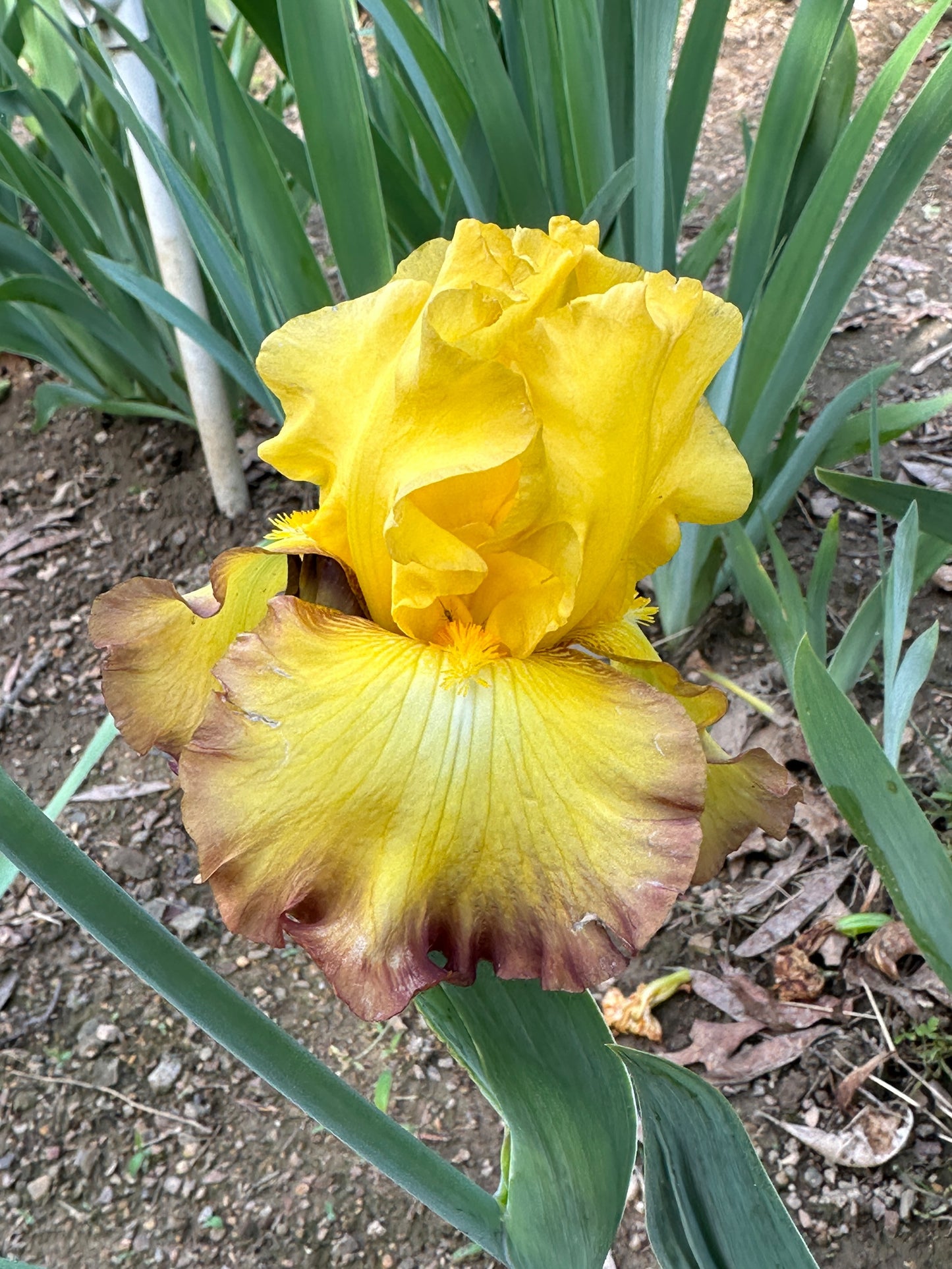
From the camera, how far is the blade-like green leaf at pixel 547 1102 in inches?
27.7

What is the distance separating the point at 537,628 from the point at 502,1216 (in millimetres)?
441

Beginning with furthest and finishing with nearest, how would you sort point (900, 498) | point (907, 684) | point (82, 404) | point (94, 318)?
1. point (82, 404)
2. point (94, 318)
3. point (900, 498)
4. point (907, 684)

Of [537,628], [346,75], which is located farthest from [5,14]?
[537,628]

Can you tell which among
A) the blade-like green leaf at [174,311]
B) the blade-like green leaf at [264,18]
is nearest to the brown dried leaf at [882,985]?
the blade-like green leaf at [174,311]

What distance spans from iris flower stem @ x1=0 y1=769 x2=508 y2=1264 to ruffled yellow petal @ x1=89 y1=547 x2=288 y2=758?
217 mm

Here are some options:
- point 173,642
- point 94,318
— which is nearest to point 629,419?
point 173,642

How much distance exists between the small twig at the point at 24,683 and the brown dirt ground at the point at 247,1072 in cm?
1

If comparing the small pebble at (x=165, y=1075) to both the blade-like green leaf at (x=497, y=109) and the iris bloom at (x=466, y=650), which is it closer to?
the iris bloom at (x=466, y=650)

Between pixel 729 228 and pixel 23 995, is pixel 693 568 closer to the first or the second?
pixel 729 228

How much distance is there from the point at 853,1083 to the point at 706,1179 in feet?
1.94

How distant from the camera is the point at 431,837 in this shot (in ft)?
1.93

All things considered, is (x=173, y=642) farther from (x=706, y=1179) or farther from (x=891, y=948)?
(x=891, y=948)

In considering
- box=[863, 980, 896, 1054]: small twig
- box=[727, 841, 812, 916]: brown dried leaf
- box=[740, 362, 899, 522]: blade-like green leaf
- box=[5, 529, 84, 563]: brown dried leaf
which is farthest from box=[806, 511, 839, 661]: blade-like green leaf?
box=[5, 529, 84, 563]: brown dried leaf

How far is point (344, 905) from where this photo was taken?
0.59 meters
